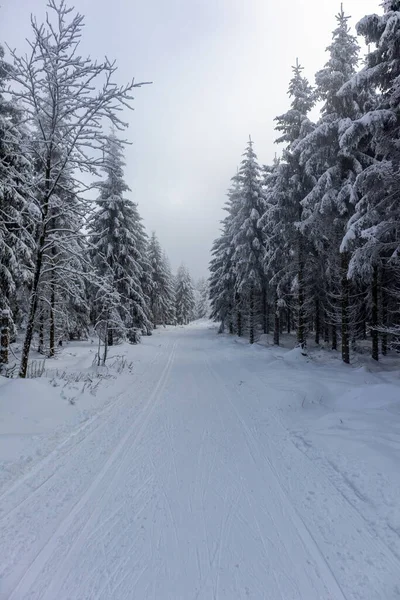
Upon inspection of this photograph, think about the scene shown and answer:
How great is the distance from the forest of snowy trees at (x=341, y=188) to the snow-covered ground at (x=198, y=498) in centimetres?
429

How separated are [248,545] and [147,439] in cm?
323

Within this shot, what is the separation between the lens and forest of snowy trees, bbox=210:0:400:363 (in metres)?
9.21

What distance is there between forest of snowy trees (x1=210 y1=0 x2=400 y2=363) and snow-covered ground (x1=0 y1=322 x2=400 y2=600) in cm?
429

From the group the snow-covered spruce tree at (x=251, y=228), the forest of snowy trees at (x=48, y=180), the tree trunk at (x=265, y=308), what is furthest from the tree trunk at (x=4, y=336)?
the tree trunk at (x=265, y=308)

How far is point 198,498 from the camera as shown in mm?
3871

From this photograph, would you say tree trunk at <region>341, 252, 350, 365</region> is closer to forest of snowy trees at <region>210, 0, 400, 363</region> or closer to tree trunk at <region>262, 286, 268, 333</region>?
forest of snowy trees at <region>210, 0, 400, 363</region>

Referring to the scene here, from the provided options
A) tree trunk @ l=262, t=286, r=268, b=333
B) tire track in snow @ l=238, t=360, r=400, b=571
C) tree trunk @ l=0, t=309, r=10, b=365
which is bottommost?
tire track in snow @ l=238, t=360, r=400, b=571

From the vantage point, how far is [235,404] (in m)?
8.43

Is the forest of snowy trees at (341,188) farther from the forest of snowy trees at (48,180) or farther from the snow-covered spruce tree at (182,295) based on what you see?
the snow-covered spruce tree at (182,295)

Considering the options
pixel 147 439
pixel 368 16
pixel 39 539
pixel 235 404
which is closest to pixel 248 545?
pixel 39 539

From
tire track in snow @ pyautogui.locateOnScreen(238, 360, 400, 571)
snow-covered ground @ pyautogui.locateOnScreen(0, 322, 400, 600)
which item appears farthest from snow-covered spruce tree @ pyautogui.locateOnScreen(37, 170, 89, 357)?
tire track in snow @ pyautogui.locateOnScreen(238, 360, 400, 571)

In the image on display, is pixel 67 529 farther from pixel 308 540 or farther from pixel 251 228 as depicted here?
pixel 251 228

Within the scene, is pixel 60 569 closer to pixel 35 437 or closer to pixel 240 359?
pixel 35 437

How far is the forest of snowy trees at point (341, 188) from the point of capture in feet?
30.2
